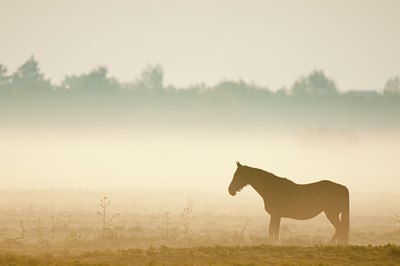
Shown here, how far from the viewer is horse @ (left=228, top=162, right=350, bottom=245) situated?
97.2 ft

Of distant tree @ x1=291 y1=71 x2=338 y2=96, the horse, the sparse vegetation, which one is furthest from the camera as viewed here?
distant tree @ x1=291 y1=71 x2=338 y2=96

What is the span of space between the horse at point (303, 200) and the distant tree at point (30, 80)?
9542cm

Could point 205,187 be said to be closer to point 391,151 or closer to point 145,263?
point 391,151

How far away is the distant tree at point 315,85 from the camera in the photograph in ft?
455

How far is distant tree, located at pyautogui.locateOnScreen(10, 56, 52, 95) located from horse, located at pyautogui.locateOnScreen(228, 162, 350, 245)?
95.4 metres

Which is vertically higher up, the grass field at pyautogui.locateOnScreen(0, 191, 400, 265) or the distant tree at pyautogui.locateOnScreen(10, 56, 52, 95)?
the distant tree at pyautogui.locateOnScreen(10, 56, 52, 95)

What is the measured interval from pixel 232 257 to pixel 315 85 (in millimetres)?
118407

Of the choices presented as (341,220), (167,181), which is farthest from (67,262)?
(167,181)

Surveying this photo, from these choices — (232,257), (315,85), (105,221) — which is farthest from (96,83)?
(232,257)

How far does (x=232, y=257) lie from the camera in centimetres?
2305

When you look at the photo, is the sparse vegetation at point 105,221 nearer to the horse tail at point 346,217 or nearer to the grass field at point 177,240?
the grass field at point 177,240

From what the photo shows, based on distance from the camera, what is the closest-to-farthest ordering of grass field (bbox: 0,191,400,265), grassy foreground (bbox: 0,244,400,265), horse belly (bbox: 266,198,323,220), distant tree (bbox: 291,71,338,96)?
grassy foreground (bbox: 0,244,400,265)
grass field (bbox: 0,191,400,265)
horse belly (bbox: 266,198,323,220)
distant tree (bbox: 291,71,338,96)

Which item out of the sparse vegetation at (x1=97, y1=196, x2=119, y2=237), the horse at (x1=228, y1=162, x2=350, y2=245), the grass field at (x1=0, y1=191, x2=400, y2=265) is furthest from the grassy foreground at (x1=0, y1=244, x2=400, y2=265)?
the horse at (x1=228, y1=162, x2=350, y2=245)

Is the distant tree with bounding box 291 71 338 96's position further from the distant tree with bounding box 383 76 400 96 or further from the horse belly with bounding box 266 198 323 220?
the horse belly with bounding box 266 198 323 220
